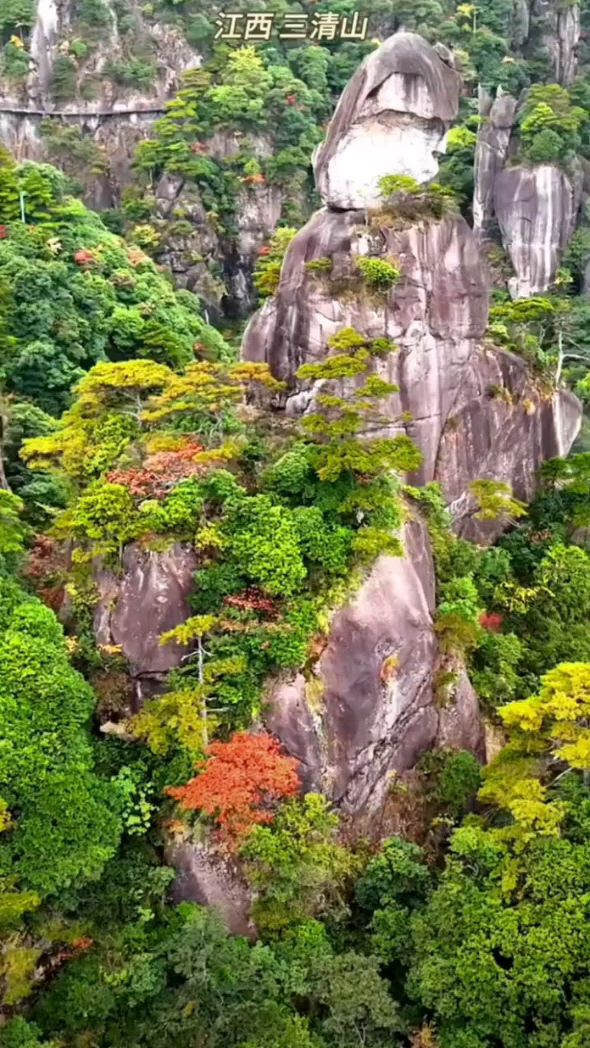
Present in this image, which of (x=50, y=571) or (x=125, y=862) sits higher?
→ (x=50, y=571)

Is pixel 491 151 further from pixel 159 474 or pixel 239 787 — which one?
pixel 239 787

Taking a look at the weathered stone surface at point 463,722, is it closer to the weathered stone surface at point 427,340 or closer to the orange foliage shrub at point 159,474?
the weathered stone surface at point 427,340

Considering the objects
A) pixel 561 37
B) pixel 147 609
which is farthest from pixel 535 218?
pixel 147 609

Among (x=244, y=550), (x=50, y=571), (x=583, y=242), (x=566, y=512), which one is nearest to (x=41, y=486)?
(x=50, y=571)

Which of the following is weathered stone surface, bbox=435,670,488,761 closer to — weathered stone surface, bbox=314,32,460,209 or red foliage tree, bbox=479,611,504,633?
red foliage tree, bbox=479,611,504,633

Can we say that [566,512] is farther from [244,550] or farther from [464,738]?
[244,550]

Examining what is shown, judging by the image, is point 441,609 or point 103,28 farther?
point 103,28
